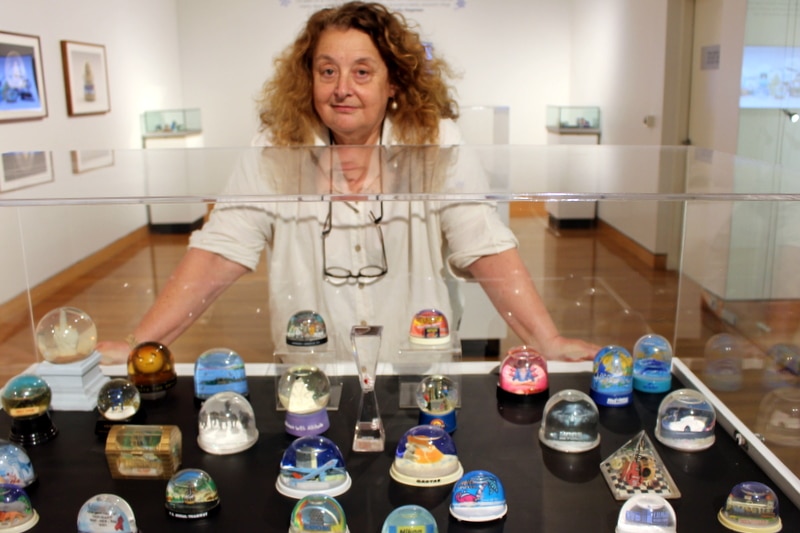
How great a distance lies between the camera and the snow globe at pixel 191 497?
1.24 metres

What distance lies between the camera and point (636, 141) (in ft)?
20.5

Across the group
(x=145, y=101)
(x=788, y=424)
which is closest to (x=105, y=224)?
(x=145, y=101)

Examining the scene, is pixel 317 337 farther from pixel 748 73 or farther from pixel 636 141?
pixel 636 141

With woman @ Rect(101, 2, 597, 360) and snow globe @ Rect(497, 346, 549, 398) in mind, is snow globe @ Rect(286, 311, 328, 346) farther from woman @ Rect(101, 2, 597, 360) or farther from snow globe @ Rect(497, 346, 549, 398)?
snow globe @ Rect(497, 346, 549, 398)

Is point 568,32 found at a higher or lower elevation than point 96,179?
→ higher

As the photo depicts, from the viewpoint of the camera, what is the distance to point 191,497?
48.8 inches

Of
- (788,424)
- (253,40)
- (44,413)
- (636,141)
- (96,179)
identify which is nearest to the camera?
(44,413)

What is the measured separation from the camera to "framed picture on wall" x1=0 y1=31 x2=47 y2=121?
4.78m

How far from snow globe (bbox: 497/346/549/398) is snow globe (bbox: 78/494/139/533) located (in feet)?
2.61

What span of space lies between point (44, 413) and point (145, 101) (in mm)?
6110

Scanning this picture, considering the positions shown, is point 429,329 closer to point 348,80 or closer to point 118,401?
point 118,401

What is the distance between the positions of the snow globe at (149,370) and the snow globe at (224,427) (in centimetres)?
26

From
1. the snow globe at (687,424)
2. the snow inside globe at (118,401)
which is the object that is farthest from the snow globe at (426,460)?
the snow inside globe at (118,401)

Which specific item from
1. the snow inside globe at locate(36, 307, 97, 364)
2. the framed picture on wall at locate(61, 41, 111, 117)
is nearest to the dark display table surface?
the snow inside globe at locate(36, 307, 97, 364)
